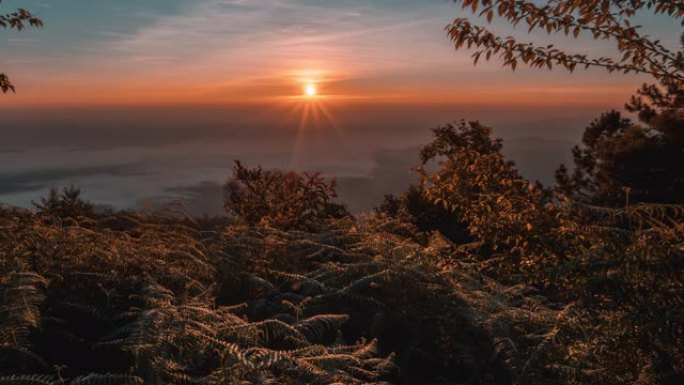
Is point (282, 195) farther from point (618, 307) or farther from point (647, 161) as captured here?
point (647, 161)

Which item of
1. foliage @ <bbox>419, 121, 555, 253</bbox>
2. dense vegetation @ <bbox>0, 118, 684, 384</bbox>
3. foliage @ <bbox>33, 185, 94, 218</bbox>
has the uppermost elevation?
foliage @ <bbox>419, 121, 555, 253</bbox>

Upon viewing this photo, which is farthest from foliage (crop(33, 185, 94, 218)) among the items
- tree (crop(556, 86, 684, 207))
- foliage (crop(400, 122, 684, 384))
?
tree (crop(556, 86, 684, 207))

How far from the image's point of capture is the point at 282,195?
12.4 meters

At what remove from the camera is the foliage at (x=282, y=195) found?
11789 mm

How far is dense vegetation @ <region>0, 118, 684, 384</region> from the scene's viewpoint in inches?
146

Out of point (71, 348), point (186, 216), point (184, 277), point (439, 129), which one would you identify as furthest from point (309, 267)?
point (439, 129)

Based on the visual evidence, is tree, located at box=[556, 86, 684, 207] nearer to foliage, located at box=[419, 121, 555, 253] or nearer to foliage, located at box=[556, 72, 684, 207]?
foliage, located at box=[556, 72, 684, 207]

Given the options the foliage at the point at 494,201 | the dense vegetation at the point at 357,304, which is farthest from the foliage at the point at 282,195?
the foliage at the point at 494,201

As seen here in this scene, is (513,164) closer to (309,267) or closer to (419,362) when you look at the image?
(309,267)

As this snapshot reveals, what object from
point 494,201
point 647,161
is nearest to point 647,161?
point 647,161

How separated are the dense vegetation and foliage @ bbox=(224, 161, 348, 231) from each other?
416cm

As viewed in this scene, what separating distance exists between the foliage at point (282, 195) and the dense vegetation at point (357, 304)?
416cm

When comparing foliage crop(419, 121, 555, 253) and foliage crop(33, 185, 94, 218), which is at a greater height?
foliage crop(419, 121, 555, 253)

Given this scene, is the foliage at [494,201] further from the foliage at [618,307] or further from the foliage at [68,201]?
the foliage at [68,201]
